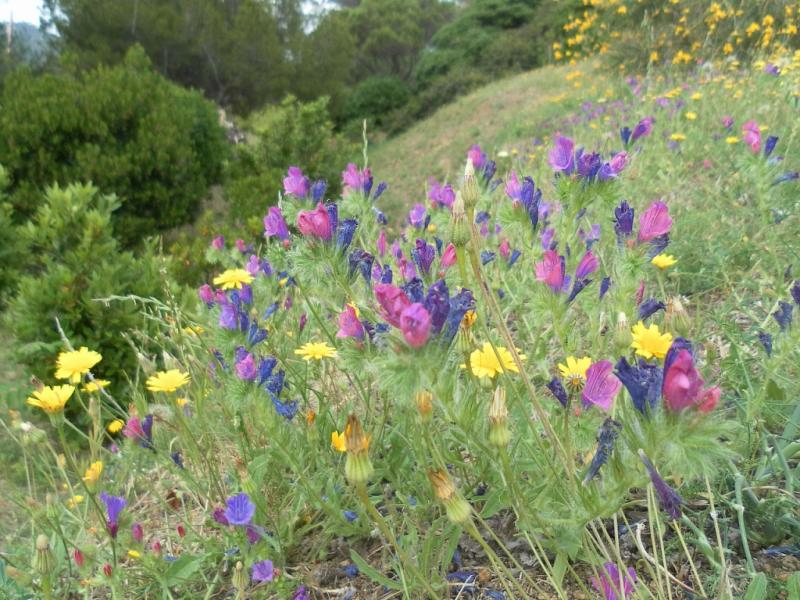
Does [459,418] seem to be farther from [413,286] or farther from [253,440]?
[253,440]

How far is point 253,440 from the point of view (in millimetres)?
1868

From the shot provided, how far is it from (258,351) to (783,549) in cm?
141

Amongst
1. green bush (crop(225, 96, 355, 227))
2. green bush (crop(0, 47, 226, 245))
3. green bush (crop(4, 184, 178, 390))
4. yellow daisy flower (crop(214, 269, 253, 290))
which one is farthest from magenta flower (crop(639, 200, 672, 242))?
green bush (crop(225, 96, 355, 227))

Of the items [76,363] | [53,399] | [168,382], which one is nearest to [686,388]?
[168,382]

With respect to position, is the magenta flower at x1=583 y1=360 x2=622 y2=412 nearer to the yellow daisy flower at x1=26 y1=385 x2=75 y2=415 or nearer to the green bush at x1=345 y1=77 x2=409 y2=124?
the yellow daisy flower at x1=26 y1=385 x2=75 y2=415

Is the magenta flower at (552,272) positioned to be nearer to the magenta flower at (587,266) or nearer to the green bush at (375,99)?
the magenta flower at (587,266)

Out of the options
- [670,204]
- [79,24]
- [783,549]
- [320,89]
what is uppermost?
[79,24]

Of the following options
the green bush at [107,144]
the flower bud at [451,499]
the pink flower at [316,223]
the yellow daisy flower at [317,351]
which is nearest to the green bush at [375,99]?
the green bush at [107,144]

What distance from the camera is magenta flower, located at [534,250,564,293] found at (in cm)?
120

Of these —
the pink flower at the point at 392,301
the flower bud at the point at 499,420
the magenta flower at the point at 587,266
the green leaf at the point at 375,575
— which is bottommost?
the green leaf at the point at 375,575

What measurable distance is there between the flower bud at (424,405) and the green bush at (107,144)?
675cm

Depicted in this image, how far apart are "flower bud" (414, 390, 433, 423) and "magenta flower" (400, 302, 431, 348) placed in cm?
15

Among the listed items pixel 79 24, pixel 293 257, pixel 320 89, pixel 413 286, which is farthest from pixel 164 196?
pixel 320 89

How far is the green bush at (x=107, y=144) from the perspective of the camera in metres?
7.07
